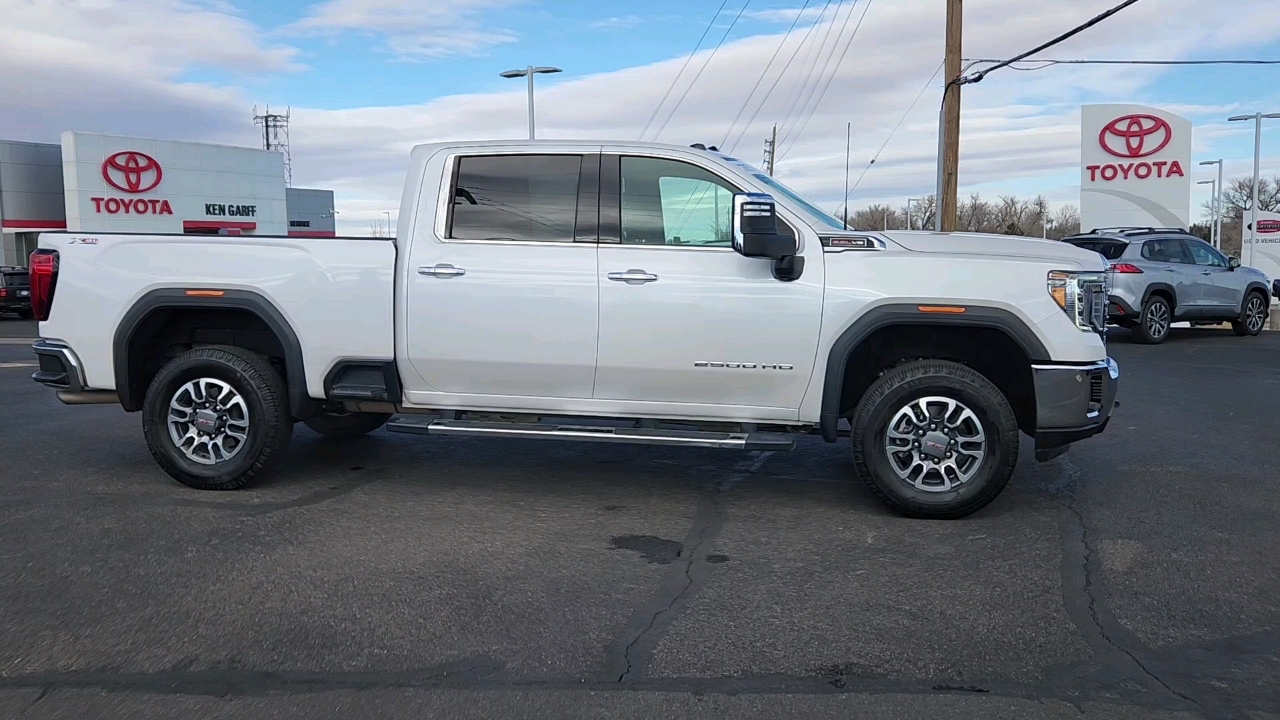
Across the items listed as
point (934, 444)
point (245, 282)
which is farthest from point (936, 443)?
point (245, 282)

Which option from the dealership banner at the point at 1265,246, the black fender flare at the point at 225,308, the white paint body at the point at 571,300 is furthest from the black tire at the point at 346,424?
the dealership banner at the point at 1265,246

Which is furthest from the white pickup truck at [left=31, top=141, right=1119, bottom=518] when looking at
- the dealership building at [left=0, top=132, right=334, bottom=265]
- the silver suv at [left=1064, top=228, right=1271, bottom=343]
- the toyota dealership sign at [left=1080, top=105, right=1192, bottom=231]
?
the dealership building at [left=0, top=132, right=334, bottom=265]

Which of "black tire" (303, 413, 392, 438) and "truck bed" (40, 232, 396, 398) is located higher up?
"truck bed" (40, 232, 396, 398)

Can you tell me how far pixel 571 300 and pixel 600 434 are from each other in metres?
0.78

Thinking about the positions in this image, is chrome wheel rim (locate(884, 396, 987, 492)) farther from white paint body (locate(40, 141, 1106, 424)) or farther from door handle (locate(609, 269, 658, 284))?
door handle (locate(609, 269, 658, 284))

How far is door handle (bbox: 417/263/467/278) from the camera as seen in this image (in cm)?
621

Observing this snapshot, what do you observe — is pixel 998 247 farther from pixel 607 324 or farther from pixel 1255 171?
Answer: pixel 1255 171

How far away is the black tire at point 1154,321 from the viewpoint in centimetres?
1670

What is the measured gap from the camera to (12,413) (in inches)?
376

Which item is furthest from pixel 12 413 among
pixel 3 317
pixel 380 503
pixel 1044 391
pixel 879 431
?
pixel 3 317

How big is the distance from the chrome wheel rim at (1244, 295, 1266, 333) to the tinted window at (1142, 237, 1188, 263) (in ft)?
6.97

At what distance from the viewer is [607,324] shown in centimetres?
608

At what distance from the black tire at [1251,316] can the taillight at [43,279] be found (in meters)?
17.8

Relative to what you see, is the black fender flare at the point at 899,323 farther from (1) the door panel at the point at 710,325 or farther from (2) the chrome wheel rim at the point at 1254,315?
(2) the chrome wheel rim at the point at 1254,315
